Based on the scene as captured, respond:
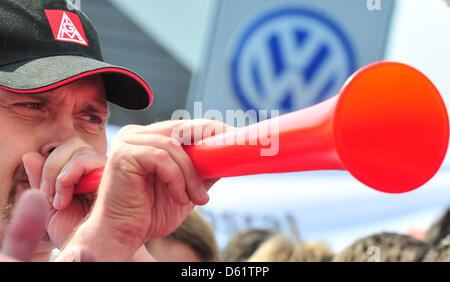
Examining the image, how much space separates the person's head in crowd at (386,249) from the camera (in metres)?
2.25

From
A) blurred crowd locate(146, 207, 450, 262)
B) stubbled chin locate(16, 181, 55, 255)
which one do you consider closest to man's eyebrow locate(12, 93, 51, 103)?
stubbled chin locate(16, 181, 55, 255)

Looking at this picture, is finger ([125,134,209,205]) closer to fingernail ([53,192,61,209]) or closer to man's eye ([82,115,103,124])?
fingernail ([53,192,61,209])

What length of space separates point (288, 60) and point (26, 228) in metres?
4.40

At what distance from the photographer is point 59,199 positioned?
4.01 ft

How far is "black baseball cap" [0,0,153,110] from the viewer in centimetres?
141

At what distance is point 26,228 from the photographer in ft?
1.65

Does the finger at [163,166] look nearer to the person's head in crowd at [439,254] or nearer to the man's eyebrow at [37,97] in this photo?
the man's eyebrow at [37,97]

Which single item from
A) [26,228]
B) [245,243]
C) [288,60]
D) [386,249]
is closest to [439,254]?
[386,249]

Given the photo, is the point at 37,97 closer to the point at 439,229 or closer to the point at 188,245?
the point at 188,245

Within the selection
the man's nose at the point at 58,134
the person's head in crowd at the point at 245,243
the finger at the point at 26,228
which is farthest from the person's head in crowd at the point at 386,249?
the finger at the point at 26,228

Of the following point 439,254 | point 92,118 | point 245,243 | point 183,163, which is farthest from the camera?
point 245,243

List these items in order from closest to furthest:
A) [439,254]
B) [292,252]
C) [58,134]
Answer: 1. [58,134]
2. [439,254]
3. [292,252]
